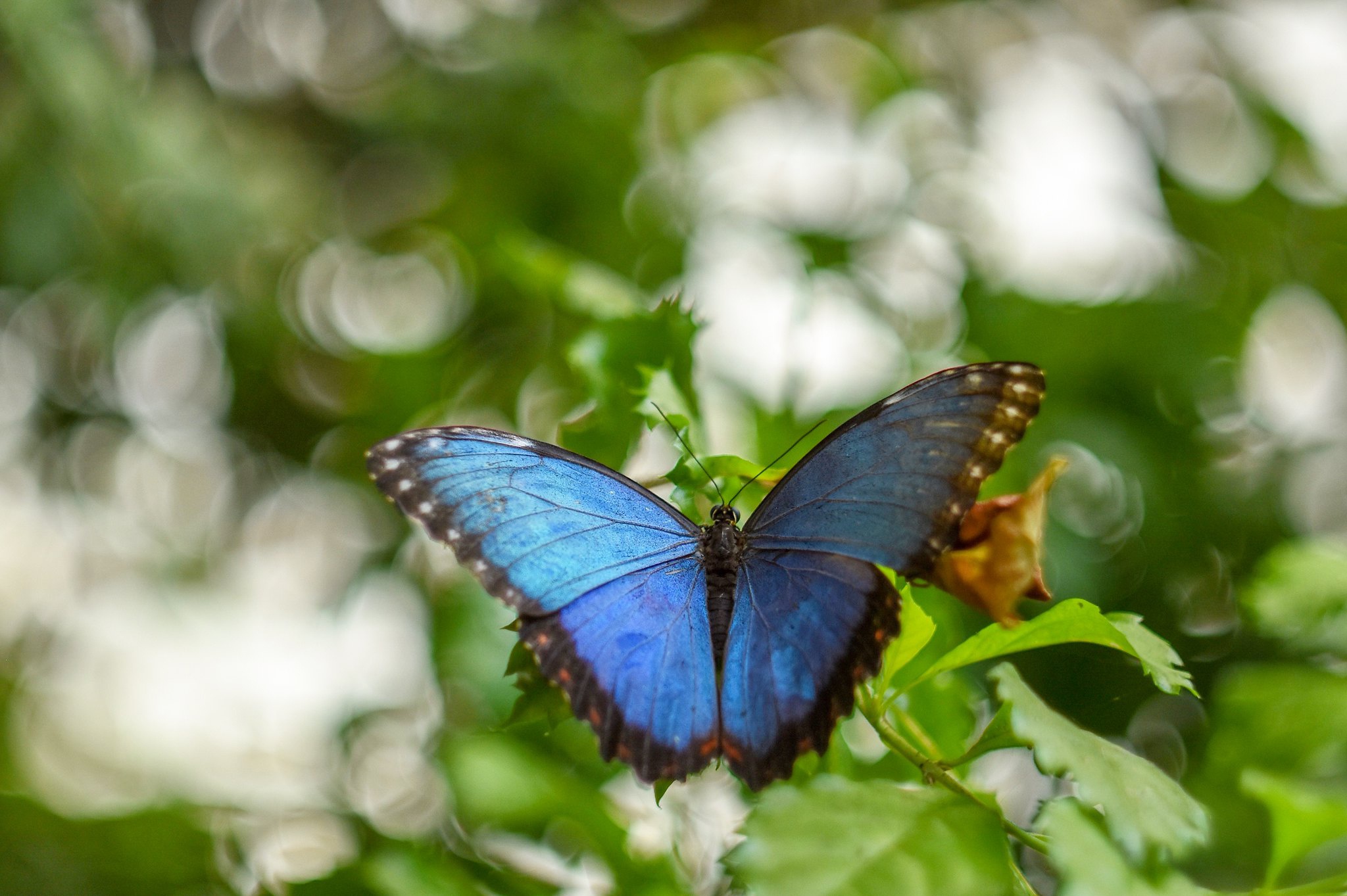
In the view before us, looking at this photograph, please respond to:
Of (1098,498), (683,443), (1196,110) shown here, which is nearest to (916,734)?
(683,443)

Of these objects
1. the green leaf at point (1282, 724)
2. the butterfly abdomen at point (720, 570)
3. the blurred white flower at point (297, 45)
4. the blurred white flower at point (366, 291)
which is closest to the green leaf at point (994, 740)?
the butterfly abdomen at point (720, 570)

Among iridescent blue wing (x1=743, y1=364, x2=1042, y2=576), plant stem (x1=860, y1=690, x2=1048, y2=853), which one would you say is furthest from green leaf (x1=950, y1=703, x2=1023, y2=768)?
iridescent blue wing (x1=743, y1=364, x2=1042, y2=576)

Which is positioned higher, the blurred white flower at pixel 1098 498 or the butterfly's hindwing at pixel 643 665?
the butterfly's hindwing at pixel 643 665

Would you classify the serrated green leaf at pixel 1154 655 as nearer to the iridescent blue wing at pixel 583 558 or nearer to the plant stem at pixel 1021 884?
the plant stem at pixel 1021 884

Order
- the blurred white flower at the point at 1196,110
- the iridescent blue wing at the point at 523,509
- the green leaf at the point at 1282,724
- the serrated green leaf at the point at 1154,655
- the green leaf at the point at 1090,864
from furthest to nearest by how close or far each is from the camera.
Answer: the blurred white flower at the point at 1196,110
the green leaf at the point at 1282,724
the iridescent blue wing at the point at 523,509
the serrated green leaf at the point at 1154,655
the green leaf at the point at 1090,864

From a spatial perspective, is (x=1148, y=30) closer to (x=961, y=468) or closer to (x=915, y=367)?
(x=915, y=367)

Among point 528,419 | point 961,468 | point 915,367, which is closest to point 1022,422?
point 961,468

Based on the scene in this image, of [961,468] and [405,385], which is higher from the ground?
[961,468]
